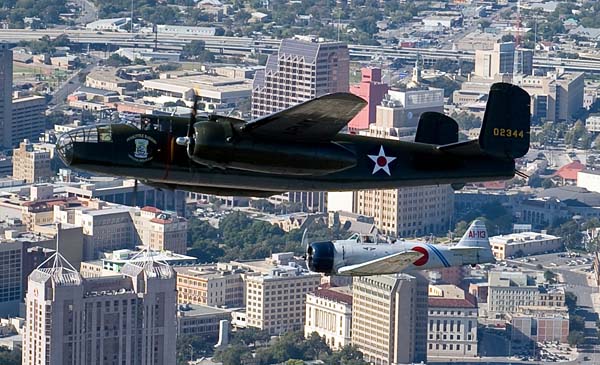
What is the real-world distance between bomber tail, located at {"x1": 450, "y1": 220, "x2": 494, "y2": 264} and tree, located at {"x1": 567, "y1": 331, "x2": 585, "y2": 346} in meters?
28.9

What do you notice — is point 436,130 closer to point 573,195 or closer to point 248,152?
point 248,152

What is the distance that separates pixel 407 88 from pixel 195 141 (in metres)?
92.0

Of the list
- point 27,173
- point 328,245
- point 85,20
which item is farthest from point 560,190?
point 328,245

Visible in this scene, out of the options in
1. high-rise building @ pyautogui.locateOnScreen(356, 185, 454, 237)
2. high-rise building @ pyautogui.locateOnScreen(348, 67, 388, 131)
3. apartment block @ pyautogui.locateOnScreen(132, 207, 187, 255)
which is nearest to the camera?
apartment block @ pyautogui.locateOnScreen(132, 207, 187, 255)

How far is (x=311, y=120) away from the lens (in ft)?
87.3

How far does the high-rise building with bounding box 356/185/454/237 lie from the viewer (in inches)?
3629

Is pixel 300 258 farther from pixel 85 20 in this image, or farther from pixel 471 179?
pixel 85 20

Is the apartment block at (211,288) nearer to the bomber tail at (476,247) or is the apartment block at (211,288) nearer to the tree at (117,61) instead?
the bomber tail at (476,247)

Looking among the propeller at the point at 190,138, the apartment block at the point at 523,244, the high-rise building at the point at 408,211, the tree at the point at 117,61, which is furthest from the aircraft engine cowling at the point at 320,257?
the tree at the point at 117,61

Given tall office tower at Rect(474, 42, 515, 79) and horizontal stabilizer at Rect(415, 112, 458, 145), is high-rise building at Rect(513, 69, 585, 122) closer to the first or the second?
tall office tower at Rect(474, 42, 515, 79)

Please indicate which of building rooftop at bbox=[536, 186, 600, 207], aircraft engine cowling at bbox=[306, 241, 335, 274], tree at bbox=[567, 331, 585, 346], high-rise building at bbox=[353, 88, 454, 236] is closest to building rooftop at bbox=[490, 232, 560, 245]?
high-rise building at bbox=[353, 88, 454, 236]

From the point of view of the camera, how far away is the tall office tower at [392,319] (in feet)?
226

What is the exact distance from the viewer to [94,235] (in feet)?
271


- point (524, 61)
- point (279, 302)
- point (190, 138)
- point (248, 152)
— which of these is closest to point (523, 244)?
point (279, 302)
